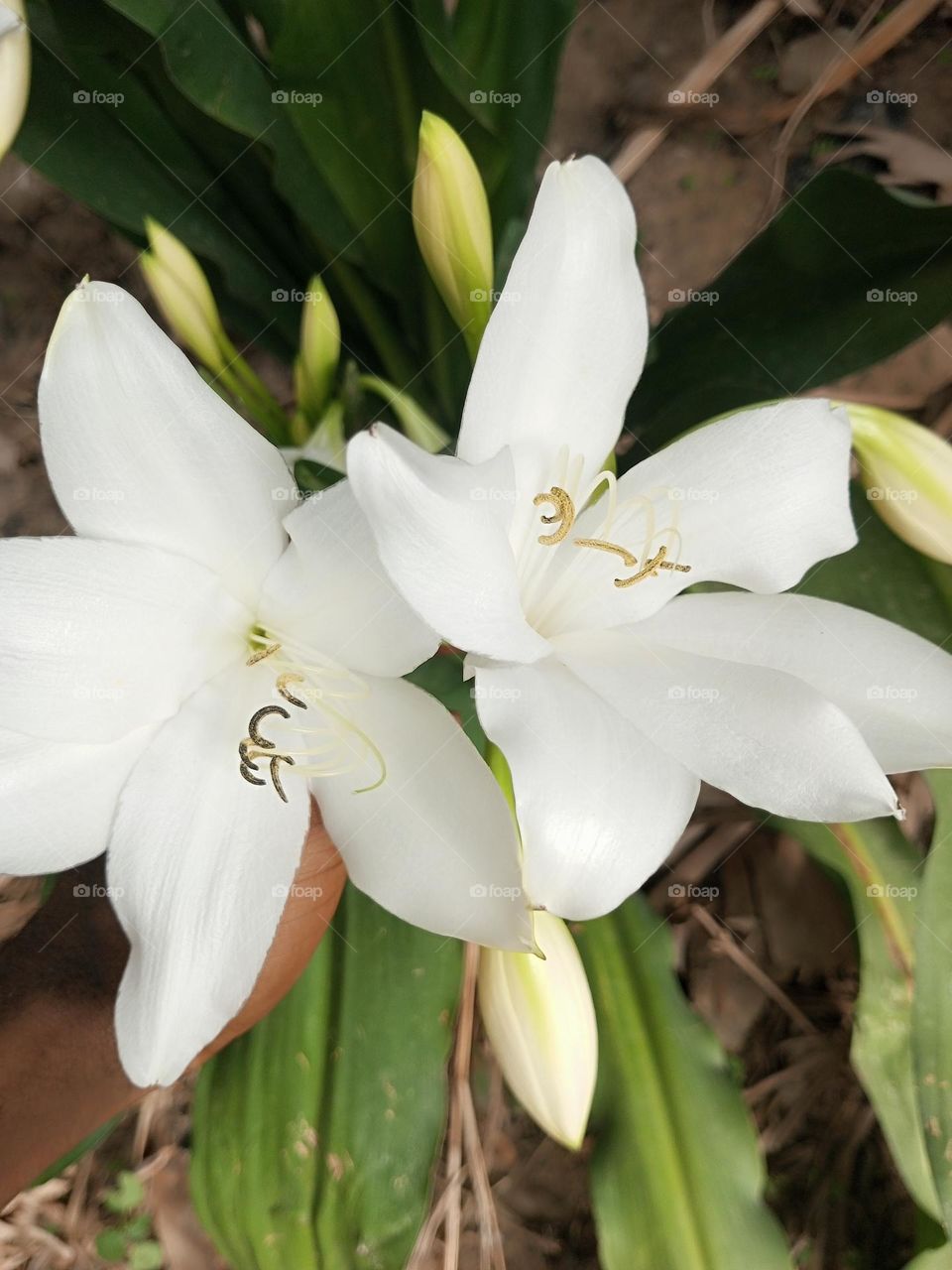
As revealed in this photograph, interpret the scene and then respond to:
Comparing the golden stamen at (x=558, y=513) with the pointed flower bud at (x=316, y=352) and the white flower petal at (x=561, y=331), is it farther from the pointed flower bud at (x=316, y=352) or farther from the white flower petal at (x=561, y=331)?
the pointed flower bud at (x=316, y=352)

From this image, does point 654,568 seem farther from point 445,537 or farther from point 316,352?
point 316,352

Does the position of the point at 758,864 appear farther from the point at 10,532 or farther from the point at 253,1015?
the point at 10,532

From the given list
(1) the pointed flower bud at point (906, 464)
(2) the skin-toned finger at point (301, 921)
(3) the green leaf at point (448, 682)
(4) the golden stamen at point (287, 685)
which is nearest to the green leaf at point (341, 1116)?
(2) the skin-toned finger at point (301, 921)

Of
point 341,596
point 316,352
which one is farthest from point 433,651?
point 316,352

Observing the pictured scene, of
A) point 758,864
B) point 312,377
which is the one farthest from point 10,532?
point 758,864

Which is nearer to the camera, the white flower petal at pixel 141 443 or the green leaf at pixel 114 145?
the white flower petal at pixel 141 443

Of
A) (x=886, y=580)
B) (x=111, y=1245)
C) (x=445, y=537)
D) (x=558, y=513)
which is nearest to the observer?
(x=445, y=537)

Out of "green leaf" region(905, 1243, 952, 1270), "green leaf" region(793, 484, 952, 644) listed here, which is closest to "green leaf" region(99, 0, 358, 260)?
"green leaf" region(793, 484, 952, 644)
